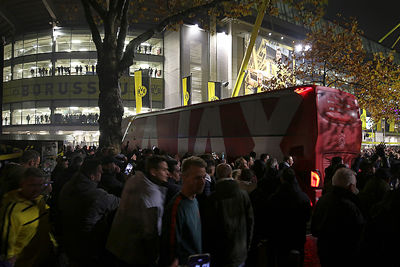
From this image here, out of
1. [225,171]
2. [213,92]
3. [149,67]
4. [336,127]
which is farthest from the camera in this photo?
[149,67]

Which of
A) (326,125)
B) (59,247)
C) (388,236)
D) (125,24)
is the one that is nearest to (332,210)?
(388,236)

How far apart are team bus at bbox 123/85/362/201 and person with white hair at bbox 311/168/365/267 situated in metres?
4.98

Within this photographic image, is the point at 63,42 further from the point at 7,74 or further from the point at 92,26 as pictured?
the point at 92,26

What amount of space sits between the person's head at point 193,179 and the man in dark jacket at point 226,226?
1.36 ft

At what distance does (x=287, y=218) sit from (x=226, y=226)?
1356 mm

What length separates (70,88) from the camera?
121ft

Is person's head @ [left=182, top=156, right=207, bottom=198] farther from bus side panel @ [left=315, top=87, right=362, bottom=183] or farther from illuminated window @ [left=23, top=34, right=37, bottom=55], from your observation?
illuminated window @ [left=23, top=34, right=37, bottom=55]

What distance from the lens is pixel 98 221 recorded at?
3.43 meters

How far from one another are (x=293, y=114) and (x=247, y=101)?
2.30 m

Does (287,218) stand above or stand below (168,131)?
below

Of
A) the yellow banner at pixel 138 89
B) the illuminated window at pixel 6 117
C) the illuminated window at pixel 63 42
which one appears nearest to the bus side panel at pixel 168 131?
the yellow banner at pixel 138 89

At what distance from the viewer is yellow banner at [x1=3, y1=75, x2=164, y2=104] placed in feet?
121

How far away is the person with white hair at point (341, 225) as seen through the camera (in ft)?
12.0

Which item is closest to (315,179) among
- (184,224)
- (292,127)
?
(292,127)
